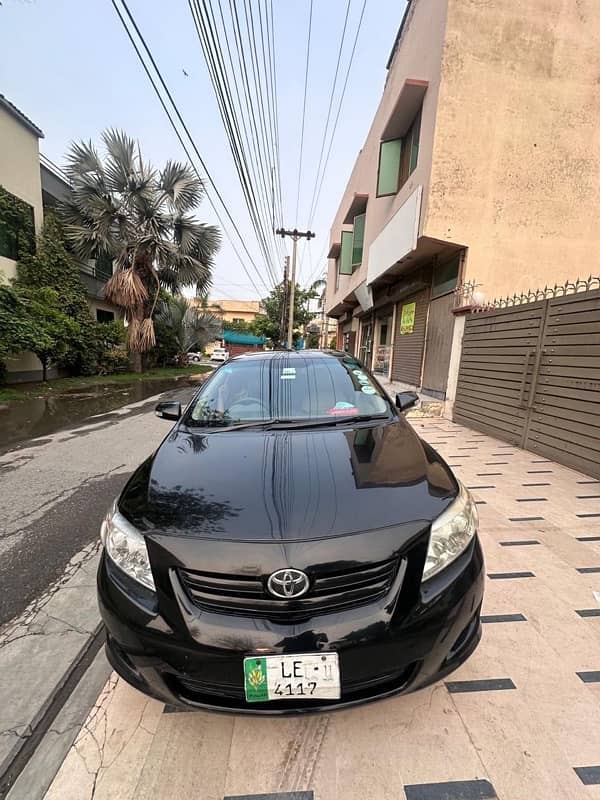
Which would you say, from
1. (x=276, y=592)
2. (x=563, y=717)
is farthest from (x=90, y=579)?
(x=563, y=717)

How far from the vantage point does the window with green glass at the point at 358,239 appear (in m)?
13.0

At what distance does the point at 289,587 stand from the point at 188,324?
20.6m

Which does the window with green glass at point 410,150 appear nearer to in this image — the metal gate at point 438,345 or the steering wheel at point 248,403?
the metal gate at point 438,345

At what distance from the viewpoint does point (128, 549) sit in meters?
1.37

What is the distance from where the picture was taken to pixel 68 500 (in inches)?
138

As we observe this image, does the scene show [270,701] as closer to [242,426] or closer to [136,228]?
[242,426]

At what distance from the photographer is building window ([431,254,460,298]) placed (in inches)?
286

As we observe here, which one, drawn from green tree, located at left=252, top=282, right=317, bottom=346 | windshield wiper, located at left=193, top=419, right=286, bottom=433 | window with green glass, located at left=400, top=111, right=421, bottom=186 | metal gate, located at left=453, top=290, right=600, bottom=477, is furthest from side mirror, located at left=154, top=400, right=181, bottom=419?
green tree, located at left=252, top=282, right=317, bottom=346

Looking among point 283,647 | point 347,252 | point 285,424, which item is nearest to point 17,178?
point 347,252

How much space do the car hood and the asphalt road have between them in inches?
53.5

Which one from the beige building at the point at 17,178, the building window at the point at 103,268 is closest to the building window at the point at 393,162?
the beige building at the point at 17,178

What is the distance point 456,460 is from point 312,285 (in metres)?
29.7

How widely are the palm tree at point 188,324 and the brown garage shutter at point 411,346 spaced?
12.2 metres

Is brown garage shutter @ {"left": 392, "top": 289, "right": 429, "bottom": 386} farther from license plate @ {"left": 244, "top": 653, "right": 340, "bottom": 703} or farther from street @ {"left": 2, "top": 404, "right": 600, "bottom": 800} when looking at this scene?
license plate @ {"left": 244, "top": 653, "right": 340, "bottom": 703}
